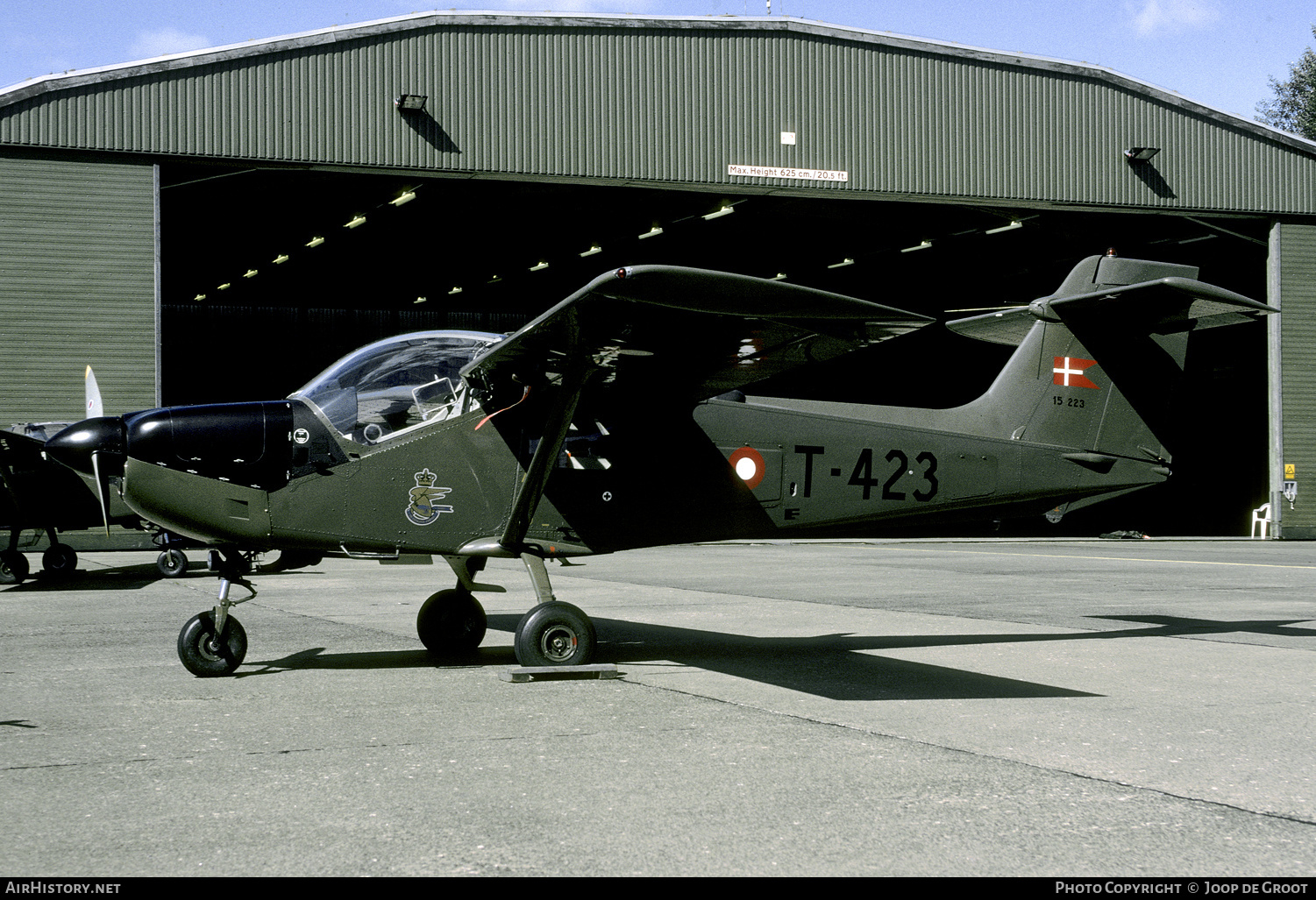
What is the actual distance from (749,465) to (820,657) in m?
1.48

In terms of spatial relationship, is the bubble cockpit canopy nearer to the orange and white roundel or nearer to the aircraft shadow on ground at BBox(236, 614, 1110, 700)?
the aircraft shadow on ground at BBox(236, 614, 1110, 700)

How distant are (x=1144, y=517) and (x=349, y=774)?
4405 centimetres

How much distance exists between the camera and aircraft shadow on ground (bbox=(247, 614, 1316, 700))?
6848 millimetres

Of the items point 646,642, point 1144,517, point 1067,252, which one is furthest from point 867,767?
point 1144,517

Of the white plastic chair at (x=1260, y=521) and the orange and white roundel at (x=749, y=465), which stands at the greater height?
the orange and white roundel at (x=749, y=465)

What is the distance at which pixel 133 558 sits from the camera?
77.2ft

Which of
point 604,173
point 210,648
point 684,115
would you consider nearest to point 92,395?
point 210,648

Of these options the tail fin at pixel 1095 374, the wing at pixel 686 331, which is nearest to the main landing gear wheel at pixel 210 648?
the wing at pixel 686 331

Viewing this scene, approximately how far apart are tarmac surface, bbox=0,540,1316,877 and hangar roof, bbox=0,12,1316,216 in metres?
14.3

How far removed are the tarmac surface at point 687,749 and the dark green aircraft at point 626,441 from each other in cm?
93

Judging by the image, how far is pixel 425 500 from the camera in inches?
295

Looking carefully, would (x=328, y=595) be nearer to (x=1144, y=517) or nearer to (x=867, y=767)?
(x=867, y=767)

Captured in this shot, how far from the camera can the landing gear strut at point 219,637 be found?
7246 millimetres

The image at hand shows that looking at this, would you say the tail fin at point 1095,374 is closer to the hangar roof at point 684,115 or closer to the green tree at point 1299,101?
the hangar roof at point 684,115
